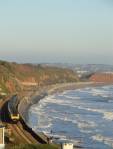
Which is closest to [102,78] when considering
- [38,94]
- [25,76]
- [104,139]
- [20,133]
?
[25,76]

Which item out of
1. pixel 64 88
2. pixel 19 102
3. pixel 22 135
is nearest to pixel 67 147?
pixel 22 135

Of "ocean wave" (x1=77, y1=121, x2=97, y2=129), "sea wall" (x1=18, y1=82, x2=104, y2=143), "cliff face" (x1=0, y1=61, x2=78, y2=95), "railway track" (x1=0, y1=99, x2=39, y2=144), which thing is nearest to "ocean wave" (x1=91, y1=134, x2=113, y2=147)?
"railway track" (x1=0, y1=99, x2=39, y2=144)

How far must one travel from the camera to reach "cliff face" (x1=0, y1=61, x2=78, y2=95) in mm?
87000

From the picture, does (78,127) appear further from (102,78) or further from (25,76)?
(102,78)

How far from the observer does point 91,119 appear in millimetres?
50875

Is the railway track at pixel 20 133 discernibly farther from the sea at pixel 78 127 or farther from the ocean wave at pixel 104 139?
the ocean wave at pixel 104 139

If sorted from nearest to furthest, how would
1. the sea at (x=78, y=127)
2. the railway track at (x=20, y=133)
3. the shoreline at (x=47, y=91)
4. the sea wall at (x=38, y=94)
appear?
the railway track at (x=20, y=133) < the sea at (x=78, y=127) < the sea wall at (x=38, y=94) < the shoreline at (x=47, y=91)

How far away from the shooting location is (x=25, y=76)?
372 feet

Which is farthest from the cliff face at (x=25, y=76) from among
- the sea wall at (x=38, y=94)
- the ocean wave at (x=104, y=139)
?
the ocean wave at (x=104, y=139)

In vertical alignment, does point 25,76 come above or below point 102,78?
above

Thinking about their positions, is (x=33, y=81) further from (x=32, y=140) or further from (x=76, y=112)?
Result: (x=32, y=140)

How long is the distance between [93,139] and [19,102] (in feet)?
94.8

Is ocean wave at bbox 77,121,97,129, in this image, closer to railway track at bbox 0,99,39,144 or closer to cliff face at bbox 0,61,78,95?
railway track at bbox 0,99,39,144

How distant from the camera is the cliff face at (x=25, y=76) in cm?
8700
